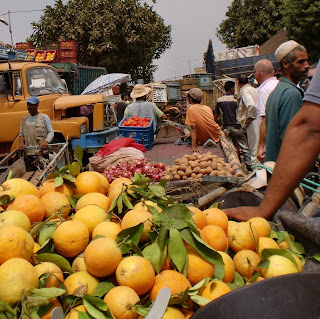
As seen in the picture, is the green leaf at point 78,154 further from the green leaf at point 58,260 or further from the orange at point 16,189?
the green leaf at point 58,260

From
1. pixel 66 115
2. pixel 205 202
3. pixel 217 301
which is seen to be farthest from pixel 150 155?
pixel 217 301

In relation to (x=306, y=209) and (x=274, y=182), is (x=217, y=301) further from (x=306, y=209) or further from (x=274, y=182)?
(x=306, y=209)

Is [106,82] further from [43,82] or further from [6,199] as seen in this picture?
[6,199]

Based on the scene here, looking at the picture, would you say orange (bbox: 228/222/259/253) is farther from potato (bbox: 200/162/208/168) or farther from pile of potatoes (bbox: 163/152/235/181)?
potato (bbox: 200/162/208/168)

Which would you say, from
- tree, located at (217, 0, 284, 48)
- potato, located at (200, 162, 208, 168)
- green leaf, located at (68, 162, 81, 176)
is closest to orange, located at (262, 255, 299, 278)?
green leaf, located at (68, 162, 81, 176)

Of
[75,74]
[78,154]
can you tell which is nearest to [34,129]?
[78,154]

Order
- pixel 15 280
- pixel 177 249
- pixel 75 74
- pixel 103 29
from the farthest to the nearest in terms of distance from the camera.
→ pixel 103 29 → pixel 75 74 → pixel 177 249 → pixel 15 280

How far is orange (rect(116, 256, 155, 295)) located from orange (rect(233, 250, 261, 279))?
41cm

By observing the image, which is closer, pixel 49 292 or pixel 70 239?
pixel 49 292

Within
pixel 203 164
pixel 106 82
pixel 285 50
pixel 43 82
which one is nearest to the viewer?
pixel 285 50

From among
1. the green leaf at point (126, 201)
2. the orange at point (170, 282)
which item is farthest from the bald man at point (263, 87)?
the orange at point (170, 282)

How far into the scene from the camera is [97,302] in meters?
1.21

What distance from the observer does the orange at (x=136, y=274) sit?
129 cm

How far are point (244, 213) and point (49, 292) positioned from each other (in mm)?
1058
